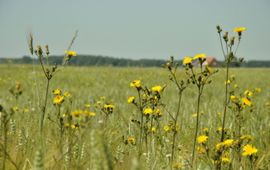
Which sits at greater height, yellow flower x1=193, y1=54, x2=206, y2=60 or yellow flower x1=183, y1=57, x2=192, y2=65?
yellow flower x1=193, y1=54, x2=206, y2=60

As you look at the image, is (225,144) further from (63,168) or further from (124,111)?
(124,111)

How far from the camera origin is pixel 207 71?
8.28 ft

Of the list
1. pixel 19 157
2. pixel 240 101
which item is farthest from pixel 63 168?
pixel 240 101

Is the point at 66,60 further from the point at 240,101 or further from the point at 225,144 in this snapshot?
the point at 240,101

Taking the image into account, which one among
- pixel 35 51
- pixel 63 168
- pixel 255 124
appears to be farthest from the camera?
pixel 255 124

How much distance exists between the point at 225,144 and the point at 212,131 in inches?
57.7

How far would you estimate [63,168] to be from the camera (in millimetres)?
1996

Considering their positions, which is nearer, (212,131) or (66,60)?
(66,60)

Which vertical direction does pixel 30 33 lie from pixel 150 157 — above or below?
above

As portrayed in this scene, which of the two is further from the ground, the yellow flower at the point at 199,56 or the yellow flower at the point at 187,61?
the yellow flower at the point at 199,56

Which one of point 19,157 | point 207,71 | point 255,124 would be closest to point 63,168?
point 19,157

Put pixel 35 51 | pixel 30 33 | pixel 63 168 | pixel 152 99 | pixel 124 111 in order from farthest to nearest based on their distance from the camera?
pixel 124 111 < pixel 152 99 < pixel 35 51 < pixel 30 33 < pixel 63 168

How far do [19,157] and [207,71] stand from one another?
49.6 inches

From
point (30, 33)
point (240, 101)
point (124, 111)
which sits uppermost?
point (30, 33)
